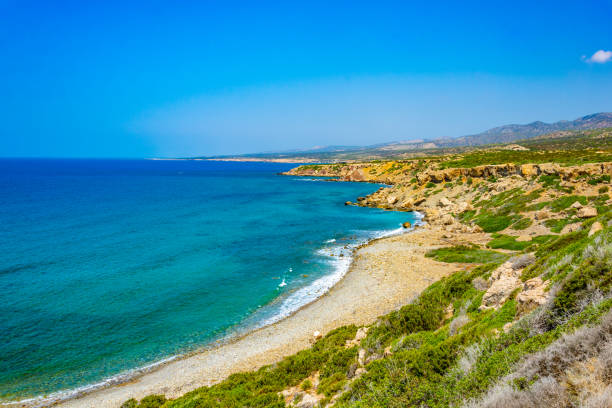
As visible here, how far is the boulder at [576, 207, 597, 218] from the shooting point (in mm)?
31209

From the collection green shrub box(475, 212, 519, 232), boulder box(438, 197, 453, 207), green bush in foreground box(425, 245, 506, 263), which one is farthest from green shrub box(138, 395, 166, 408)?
boulder box(438, 197, 453, 207)

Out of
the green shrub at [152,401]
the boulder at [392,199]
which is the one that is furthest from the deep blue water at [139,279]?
the boulder at [392,199]

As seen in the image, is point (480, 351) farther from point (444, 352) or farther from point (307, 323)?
point (307, 323)

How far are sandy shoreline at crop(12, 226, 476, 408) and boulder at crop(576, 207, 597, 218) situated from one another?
14376mm

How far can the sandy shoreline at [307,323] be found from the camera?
15031 mm

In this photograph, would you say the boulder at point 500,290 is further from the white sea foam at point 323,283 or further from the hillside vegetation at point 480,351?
the white sea foam at point 323,283

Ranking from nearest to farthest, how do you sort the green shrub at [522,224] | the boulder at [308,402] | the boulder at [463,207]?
the boulder at [308,402], the green shrub at [522,224], the boulder at [463,207]

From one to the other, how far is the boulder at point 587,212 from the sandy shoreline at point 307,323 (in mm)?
14376

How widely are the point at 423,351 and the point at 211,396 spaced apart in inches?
317

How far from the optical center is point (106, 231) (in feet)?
144

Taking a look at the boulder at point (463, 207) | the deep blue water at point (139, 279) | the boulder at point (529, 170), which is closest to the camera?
the deep blue water at point (139, 279)

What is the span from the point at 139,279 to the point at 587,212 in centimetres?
4318

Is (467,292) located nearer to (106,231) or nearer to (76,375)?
(76,375)

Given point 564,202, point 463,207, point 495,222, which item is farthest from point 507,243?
point 463,207
